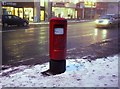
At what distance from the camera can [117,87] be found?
21.1ft

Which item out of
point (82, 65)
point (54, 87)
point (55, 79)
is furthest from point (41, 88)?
point (82, 65)

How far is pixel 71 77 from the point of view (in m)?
7.11

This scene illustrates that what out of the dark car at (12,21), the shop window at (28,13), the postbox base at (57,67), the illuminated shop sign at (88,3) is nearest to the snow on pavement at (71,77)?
the postbox base at (57,67)

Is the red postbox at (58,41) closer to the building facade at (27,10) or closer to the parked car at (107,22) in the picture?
the parked car at (107,22)

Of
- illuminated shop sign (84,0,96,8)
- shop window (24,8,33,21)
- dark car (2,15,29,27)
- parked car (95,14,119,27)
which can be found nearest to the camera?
parked car (95,14,119,27)

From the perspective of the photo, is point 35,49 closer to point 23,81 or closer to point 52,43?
point 52,43

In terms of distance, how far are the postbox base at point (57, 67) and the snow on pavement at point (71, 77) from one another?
151 mm

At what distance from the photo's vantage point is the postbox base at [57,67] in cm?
761

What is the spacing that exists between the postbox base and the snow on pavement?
0.15 m

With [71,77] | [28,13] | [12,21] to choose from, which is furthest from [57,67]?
[28,13]

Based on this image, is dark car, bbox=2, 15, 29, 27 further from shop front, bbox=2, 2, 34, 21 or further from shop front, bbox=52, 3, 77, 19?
shop front, bbox=52, 3, 77, 19

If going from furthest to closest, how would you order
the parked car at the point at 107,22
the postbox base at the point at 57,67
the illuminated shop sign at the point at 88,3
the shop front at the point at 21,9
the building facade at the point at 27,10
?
the illuminated shop sign at the point at 88,3, the building facade at the point at 27,10, the shop front at the point at 21,9, the parked car at the point at 107,22, the postbox base at the point at 57,67

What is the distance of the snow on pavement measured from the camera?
6598 millimetres

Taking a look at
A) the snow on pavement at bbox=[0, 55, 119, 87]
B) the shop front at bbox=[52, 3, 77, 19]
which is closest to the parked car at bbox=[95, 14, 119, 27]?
the shop front at bbox=[52, 3, 77, 19]
